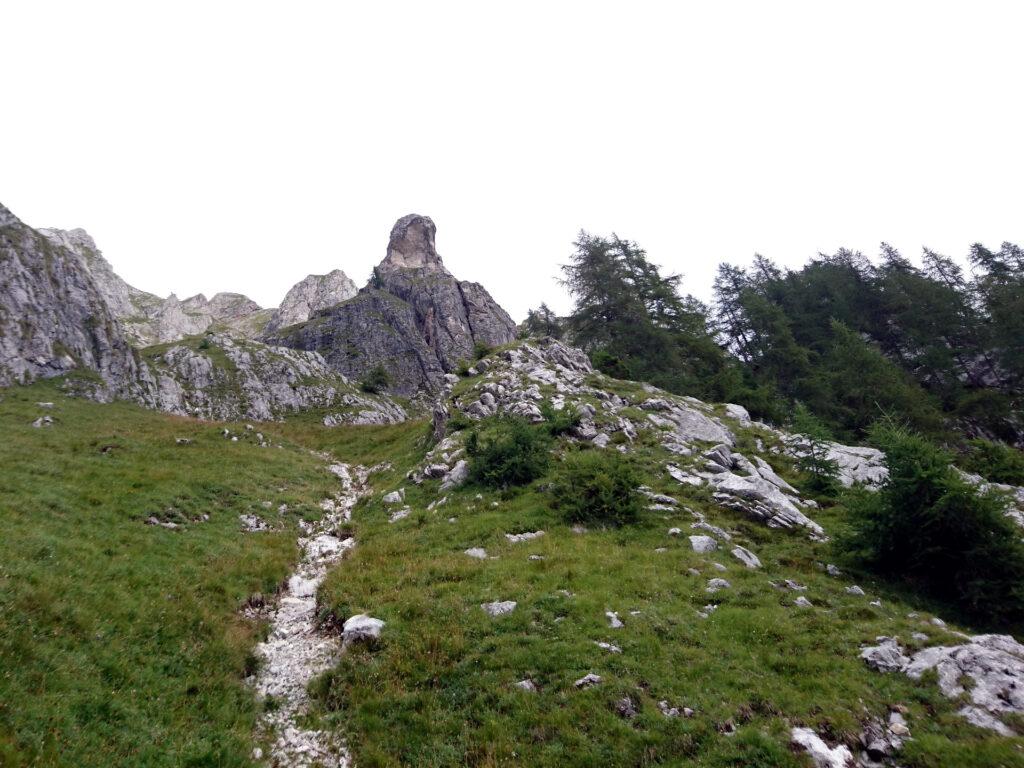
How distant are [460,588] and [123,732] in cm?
836

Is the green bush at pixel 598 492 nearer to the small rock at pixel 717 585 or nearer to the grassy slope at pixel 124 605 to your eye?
the small rock at pixel 717 585

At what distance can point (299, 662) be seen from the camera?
12.0 m

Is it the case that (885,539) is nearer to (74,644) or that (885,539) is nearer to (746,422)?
(746,422)

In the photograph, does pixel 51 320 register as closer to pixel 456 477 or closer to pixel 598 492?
pixel 456 477

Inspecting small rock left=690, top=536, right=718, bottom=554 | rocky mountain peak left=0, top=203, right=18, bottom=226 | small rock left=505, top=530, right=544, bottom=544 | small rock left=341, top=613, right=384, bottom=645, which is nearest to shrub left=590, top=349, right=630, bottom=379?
small rock left=505, top=530, right=544, bottom=544

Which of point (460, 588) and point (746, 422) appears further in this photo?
point (746, 422)

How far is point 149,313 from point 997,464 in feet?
758

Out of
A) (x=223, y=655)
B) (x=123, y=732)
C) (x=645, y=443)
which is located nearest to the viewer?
(x=123, y=732)

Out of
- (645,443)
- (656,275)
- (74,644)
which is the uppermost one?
(656,275)

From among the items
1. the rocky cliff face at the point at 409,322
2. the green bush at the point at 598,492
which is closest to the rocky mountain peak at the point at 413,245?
the rocky cliff face at the point at 409,322

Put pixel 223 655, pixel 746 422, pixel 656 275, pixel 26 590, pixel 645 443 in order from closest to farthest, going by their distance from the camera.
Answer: pixel 26 590 → pixel 223 655 → pixel 645 443 → pixel 746 422 → pixel 656 275

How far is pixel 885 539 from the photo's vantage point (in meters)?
16.3

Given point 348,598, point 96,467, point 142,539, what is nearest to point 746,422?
point 348,598

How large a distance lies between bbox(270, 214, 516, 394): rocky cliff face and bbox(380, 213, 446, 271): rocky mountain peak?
0.31 meters
